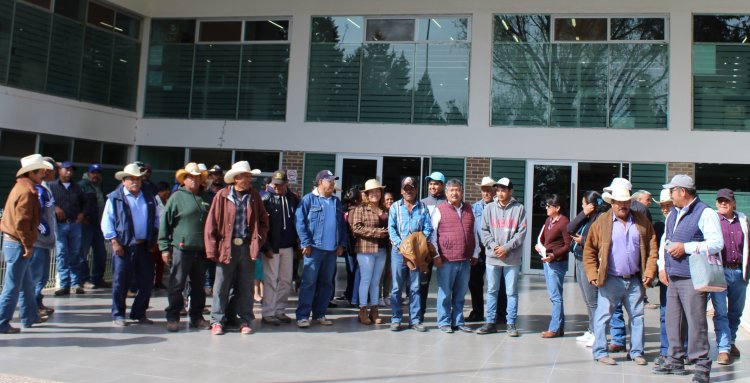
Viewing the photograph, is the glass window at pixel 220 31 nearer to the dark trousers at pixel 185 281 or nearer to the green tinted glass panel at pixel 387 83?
the green tinted glass panel at pixel 387 83

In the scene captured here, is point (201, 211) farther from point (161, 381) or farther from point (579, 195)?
point (579, 195)

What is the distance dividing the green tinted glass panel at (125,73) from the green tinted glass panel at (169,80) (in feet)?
1.11

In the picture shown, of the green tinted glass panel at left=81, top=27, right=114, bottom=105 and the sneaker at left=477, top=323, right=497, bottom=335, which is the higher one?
the green tinted glass panel at left=81, top=27, right=114, bottom=105

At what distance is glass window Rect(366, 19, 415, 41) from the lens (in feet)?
48.4

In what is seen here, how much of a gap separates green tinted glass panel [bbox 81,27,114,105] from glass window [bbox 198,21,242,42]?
222 cm

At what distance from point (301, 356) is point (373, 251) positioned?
2.01m

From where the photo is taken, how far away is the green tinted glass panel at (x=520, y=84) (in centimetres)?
1404

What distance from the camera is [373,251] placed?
7758 millimetres

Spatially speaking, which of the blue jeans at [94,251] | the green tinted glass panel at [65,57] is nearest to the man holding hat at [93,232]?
the blue jeans at [94,251]

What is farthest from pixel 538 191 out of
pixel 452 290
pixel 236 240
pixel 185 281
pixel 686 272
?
pixel 185 281

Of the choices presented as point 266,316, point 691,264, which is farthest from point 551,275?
point 266,316

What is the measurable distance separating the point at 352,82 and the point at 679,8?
24.7 ft

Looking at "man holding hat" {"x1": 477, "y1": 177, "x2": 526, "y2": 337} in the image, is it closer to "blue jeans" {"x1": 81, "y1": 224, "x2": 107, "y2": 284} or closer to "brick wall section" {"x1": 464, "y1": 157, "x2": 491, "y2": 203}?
"blue jeans" {"x1": 81, "y1": 224, "x2": 107, "y2": 284}

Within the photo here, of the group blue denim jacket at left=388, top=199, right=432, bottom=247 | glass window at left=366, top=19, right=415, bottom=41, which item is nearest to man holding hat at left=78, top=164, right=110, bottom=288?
blue denim jacket at left=388, top=199, right=432, bottom=247
